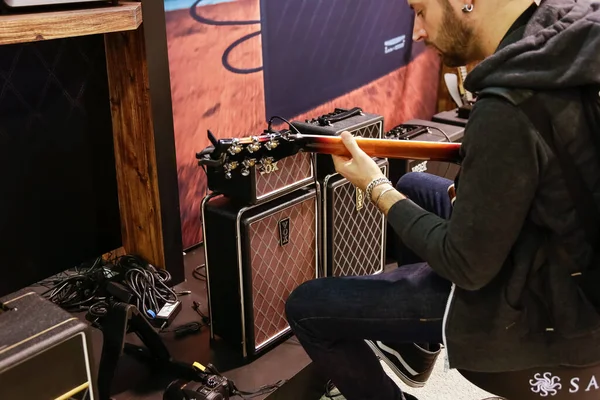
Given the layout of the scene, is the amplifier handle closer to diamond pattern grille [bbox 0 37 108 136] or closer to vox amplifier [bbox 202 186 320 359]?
vox amplifier [bbox 202 186 320 359]

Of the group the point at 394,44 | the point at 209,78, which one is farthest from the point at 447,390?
the point at 394,44

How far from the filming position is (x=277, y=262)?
176 cm

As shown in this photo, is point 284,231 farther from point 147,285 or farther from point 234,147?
point 147,285

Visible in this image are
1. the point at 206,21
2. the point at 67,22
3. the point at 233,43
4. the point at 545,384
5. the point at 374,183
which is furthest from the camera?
the point at 233,43

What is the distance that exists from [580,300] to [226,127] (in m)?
1.48

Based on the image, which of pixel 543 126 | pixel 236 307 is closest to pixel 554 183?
pixel 543 126

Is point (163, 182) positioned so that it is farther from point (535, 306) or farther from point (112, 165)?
point (535, 306)

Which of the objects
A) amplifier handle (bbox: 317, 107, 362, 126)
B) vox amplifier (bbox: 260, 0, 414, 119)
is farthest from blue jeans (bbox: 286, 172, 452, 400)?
vox amplifier (bbox: 260, 0, 414, 119)

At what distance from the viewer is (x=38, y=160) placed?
188 centimetres

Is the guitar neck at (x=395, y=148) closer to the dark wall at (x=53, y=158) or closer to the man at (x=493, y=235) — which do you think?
the man at (x=493, y=235)

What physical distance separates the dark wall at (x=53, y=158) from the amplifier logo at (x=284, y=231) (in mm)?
677

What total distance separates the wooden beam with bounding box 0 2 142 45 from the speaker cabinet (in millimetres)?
705

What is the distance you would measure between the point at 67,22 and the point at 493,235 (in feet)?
3.45

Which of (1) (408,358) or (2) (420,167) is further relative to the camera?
(2) (420,167)
